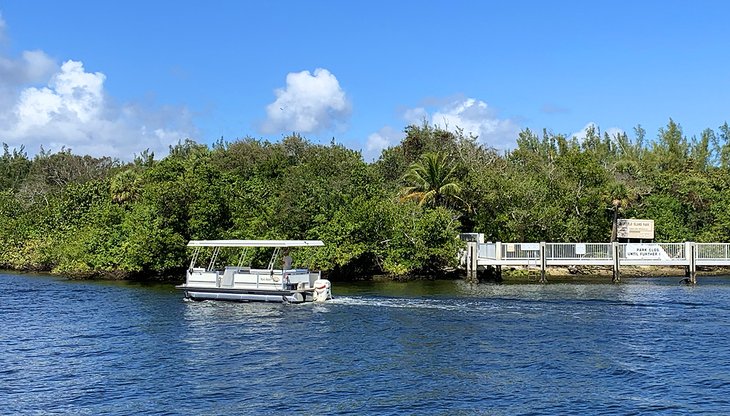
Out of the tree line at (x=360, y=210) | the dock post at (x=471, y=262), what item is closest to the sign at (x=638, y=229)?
the tree line at (x=360, y=210)

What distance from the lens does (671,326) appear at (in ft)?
105

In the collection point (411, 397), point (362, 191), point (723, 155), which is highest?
point (723, 155)

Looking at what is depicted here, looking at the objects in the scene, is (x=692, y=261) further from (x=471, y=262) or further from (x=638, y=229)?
(x=471, y=262)

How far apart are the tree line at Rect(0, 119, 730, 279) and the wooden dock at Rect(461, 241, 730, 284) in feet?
17.5

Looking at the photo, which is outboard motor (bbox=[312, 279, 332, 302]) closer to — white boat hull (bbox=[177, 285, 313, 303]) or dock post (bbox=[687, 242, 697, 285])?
white boat hull (bbox=[177, 285, 313, 303])

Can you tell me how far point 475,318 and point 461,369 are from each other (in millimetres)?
9968

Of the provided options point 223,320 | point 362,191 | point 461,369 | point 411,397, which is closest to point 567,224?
point 362,191

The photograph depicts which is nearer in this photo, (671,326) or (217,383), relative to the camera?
(217,383)

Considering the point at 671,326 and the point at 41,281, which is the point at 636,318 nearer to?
the point at 671,326

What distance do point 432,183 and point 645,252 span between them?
18925mm

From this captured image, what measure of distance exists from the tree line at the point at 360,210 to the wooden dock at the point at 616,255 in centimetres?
534

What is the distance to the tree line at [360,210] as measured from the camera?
56.7 meters

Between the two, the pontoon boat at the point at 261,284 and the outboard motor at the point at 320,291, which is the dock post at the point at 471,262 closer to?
the pontoon boat at the point at 261,284

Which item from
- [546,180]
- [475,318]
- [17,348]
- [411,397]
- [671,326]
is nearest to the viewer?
[411,397]
